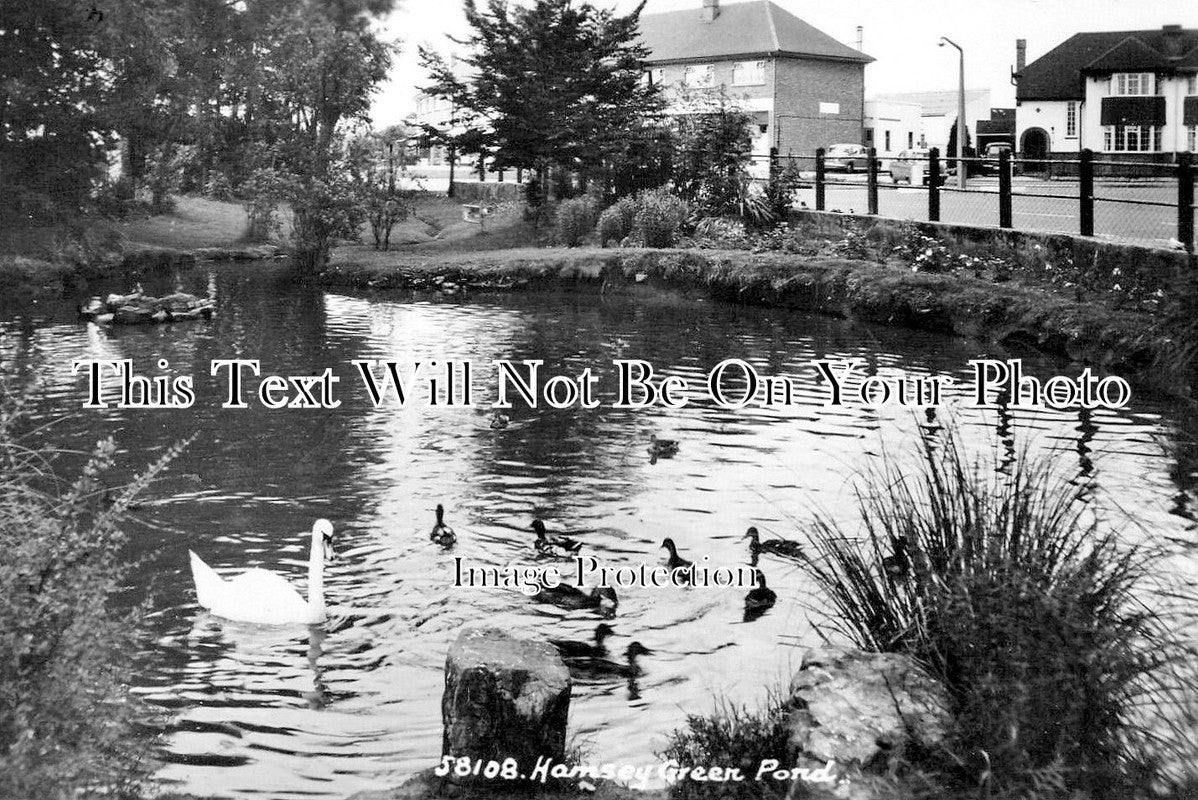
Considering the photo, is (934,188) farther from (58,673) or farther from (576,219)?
(58,673)

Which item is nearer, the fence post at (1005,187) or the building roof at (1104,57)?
the building roof at (1104,57)

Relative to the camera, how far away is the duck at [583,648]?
15.4ft

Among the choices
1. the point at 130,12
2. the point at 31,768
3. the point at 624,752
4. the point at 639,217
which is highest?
the point at 130,12

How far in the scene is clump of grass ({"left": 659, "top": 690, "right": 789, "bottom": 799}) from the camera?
3.20 metres

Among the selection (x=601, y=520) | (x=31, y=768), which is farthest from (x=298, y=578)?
(x=31, y=768)

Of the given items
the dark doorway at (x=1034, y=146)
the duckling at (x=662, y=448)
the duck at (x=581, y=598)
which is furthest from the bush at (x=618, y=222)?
the duck at (x=581, y=598)

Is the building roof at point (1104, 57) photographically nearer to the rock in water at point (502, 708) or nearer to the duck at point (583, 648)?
Result: the duck at point (583, 648)

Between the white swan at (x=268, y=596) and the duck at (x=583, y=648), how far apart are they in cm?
96

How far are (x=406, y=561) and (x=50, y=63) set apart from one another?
38.3 feet

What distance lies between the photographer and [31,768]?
270 cm

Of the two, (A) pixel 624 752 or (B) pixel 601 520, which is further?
(B) pixel 601 520

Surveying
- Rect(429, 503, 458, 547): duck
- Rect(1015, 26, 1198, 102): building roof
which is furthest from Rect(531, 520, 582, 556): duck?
Rect(1015, 26, 1198, 102): building roof

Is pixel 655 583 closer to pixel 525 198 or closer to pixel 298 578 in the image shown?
pixel 298 578

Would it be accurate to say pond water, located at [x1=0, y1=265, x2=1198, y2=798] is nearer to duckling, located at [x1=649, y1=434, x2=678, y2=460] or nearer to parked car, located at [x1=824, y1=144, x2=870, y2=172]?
duckling, located at [x1=649, y1=434, x2=678, y2=460]
